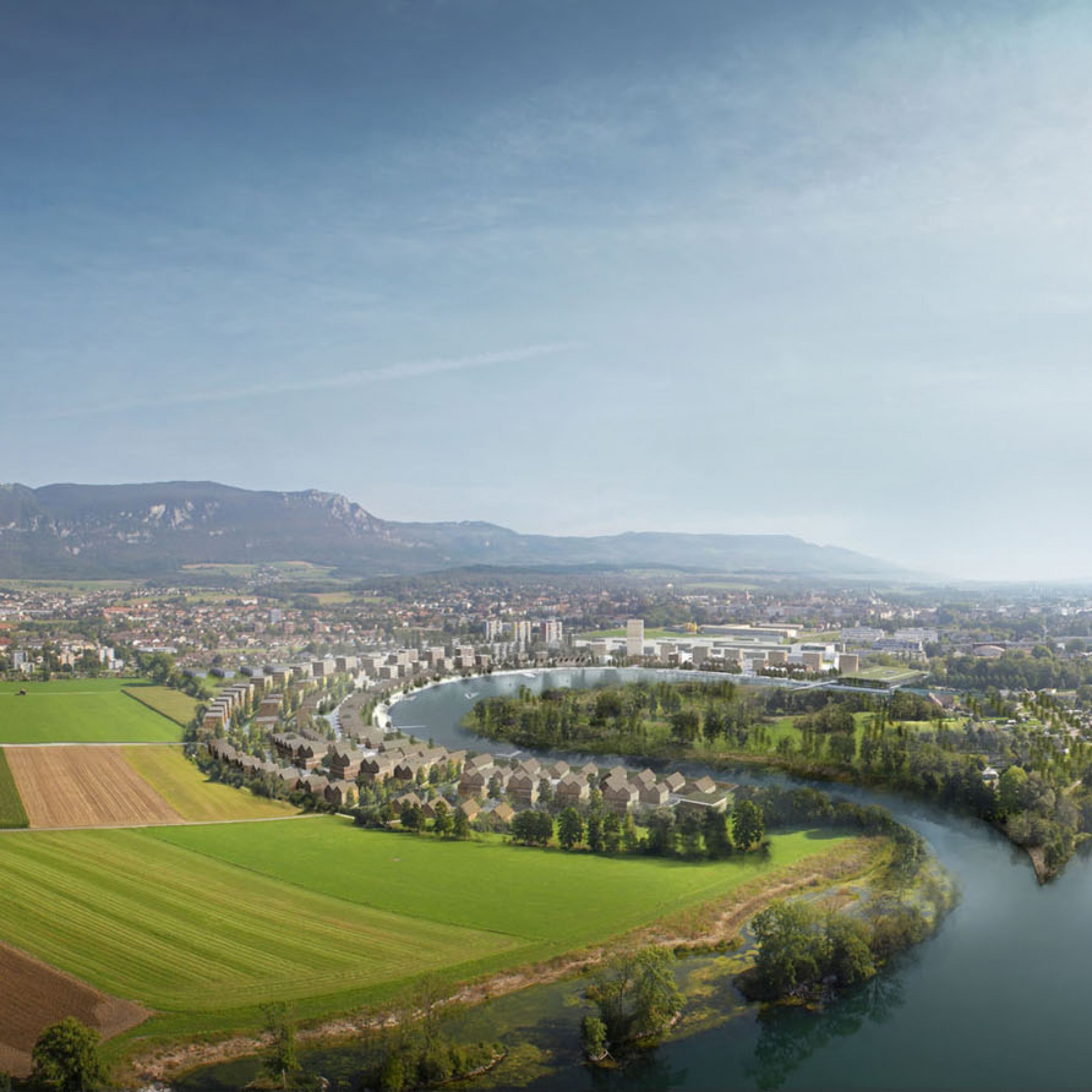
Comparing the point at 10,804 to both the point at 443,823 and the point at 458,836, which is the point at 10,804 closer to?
the point at 443,823

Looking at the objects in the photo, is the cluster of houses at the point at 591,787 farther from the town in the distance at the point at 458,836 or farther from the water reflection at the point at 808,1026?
the water reflection at the point at 808,1026

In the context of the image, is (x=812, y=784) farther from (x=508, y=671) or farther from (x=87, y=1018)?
(x=508, y=671)

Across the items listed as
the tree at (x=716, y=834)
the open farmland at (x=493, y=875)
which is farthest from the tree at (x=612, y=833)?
the tree at (x=716, y=834)

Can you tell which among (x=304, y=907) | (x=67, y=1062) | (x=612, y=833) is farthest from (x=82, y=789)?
(x=67, y=1062)

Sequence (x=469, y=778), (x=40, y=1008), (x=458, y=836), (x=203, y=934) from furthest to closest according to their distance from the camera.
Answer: (x=469, y=778)
(x=458, y=836)
(x=203, y=934)
(x=40, y=1008)

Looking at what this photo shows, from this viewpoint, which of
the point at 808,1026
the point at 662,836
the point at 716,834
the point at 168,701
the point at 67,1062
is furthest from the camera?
the point at 168,701
